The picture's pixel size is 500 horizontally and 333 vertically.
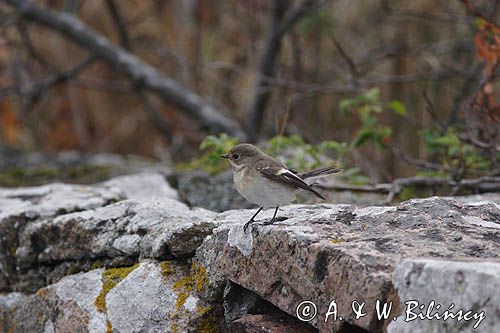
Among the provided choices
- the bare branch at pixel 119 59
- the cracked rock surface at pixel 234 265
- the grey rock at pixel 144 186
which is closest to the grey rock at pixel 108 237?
the cracked rock surface at pixel 234 265

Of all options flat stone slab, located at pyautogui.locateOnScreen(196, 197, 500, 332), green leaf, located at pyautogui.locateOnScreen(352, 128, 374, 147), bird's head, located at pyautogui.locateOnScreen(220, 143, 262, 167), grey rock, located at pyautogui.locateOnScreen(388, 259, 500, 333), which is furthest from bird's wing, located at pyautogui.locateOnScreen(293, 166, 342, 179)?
grey rock, located at pyautogui.locateOnScreen(388, 259, 500, 333)

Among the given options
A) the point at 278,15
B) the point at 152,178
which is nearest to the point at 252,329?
the point at 152,178

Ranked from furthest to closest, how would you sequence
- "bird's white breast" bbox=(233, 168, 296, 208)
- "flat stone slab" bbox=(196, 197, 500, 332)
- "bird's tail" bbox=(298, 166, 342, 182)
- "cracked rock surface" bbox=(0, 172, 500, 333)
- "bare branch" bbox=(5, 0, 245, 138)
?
1. "bare branch" bbox=(5, 0, 245, 138)
2. "bird's tail" bbox=(298, 166, 342, 182)
3. "bird's white breast" bbox=(233, 168, 296, 208)
4. "flat stone slab" bbox=(196, 197, 500, 332)
5. "cracked rock surface" bbox=(0, 172, 500, 333)

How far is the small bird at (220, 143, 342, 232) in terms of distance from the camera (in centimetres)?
347

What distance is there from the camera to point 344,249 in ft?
8.08

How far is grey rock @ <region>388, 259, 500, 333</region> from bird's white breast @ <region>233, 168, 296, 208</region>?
133 cm

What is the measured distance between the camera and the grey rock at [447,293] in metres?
1.96

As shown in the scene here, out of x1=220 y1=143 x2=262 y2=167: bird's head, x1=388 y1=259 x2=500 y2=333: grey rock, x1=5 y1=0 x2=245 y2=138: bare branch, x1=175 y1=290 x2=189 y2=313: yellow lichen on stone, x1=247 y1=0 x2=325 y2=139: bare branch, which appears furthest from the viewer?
x1=5 y1=0 x2=245 y2=138: bare branch

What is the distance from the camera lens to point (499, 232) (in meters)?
2.65

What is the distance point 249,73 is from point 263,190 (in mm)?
5221

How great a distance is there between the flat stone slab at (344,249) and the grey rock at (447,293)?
60 millimetres

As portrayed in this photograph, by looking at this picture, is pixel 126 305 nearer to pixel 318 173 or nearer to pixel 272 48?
pixel 318 173

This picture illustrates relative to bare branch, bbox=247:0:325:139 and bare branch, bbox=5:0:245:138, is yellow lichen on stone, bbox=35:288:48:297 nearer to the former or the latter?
bare branch, bbox=247:0:325:139

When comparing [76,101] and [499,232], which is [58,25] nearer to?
[76,101]
